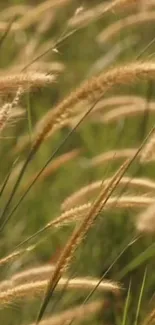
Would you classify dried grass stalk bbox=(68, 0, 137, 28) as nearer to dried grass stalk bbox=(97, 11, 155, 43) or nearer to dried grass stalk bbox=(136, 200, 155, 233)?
dried grass stalk bbox=(97, 11, 155, 43)

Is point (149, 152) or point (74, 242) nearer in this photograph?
point (74, 242)

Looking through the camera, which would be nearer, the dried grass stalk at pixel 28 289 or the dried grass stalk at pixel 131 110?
the dried grass stalk at pixel 28 289

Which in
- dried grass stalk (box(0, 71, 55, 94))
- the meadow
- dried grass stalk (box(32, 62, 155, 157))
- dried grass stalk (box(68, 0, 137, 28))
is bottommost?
the meadow

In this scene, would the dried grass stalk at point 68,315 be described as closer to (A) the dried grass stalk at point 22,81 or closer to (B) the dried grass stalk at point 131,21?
(A) the dried grass stalk at point 22,81

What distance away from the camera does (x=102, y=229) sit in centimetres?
237

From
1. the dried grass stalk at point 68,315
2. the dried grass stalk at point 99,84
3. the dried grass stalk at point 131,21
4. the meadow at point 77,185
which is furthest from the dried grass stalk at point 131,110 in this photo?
Answer: the dried grass stalk at point 99,84

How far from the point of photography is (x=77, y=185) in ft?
9.12

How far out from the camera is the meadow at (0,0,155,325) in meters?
1.44

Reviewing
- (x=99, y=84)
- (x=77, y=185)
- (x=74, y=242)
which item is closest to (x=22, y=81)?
(x=99, y=84)

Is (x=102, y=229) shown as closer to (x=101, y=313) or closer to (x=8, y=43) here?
(x=101, y=313)

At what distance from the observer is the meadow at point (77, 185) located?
1441mm

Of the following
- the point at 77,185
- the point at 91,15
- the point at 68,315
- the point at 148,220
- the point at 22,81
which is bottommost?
the point at 77,185

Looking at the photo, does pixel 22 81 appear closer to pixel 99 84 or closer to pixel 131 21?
pixel 99 84

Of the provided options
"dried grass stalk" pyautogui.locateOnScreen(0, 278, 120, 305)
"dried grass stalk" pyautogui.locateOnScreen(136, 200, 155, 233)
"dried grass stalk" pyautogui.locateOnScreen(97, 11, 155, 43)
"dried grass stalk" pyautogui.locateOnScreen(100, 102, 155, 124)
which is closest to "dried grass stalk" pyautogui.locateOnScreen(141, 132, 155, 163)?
"dried grass stalk" pyautogui.locateOnScreen(136, 200, 155, 233)
